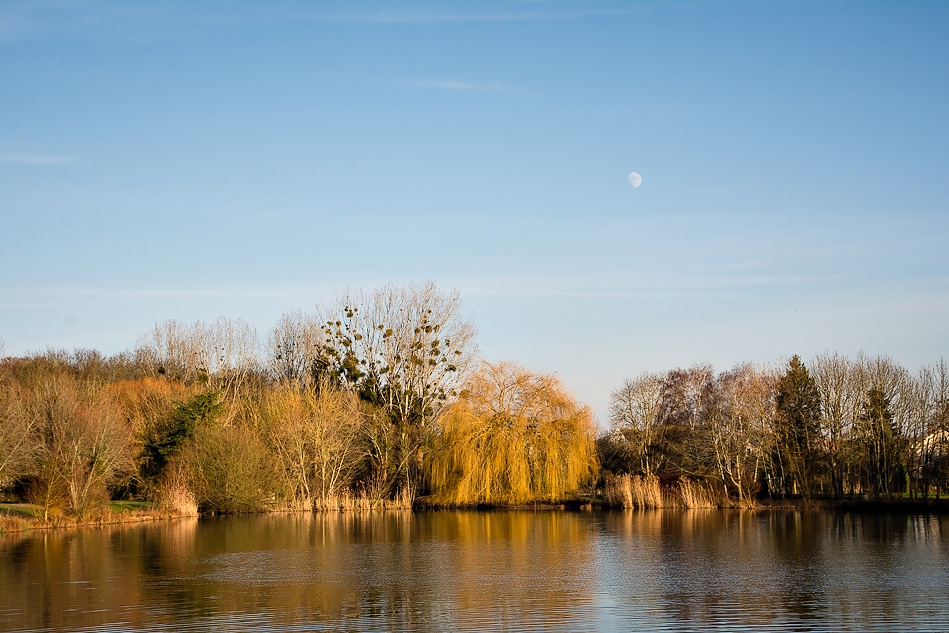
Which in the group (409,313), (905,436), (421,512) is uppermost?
(409,313)

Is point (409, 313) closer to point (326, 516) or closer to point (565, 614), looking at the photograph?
point (326, 516)

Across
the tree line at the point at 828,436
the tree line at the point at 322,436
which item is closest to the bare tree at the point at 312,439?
the tree line at the point at 322,436

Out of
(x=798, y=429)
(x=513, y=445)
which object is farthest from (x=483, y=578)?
(x=798, y=429)

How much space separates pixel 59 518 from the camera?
36.8 m

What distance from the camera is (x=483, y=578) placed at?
2162 centimetres

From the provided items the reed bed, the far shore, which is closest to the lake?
the far shore

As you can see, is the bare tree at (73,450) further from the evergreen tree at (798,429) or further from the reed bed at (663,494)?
the evergreen tree at (798,429)

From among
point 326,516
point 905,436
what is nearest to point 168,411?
point 326,516

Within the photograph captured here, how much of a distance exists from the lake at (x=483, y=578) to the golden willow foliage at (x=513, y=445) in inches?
429

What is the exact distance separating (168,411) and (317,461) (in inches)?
318

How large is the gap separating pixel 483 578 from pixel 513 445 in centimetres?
2626

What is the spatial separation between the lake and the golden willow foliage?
10.9m

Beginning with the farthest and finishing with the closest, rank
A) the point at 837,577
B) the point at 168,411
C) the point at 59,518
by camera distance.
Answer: the point at 168,411, the point at 59,518, the point at 837,577

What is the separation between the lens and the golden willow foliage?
4769cm
